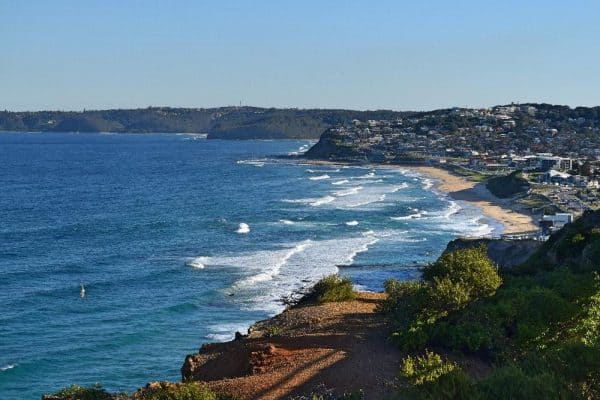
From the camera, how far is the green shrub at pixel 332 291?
34.3 meters

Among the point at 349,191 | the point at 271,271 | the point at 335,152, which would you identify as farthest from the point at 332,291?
the point at 335,152

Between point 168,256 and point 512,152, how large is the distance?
343 feet

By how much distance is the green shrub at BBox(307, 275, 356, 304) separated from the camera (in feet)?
113

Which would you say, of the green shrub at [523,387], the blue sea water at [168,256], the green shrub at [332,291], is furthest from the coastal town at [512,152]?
the green shrub at [523,387]

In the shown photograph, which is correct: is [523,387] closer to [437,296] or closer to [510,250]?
[437,296]

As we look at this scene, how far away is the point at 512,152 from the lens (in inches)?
5576

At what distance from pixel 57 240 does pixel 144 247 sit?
7488mm

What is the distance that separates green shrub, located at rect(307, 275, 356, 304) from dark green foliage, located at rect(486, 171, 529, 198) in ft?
175

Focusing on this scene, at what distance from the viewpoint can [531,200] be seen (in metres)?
77.2

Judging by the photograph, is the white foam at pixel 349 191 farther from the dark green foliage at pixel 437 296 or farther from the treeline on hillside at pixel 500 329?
the dark green foliage at pixel 437 296

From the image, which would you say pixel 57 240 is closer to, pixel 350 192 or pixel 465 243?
pixel 465 243

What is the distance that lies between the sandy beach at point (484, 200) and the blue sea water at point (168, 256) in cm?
236

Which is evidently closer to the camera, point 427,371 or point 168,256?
point 427,371

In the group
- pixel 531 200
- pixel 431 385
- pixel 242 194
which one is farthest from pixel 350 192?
pixel 431 385
